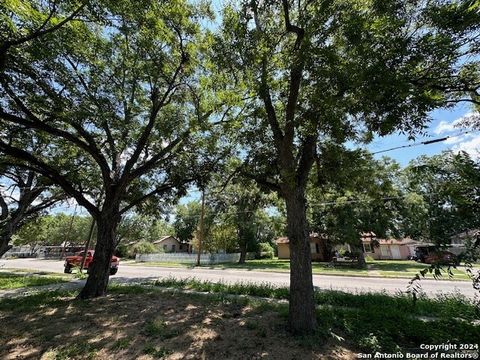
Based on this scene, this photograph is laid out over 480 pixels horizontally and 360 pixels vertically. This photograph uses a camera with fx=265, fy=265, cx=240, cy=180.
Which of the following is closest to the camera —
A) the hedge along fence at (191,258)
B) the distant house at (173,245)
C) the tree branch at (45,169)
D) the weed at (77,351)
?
the weed at (77,351)

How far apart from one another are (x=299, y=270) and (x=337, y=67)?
13.2 ft

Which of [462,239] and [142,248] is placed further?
[142,248]

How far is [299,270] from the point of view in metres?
5.51

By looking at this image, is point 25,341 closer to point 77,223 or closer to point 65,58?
point 65,58

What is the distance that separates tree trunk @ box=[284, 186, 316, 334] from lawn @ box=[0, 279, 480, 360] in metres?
0.28

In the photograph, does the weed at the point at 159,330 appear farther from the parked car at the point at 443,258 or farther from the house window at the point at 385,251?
the house window at the point at 385,251

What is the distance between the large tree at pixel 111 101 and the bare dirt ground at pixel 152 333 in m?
2.29

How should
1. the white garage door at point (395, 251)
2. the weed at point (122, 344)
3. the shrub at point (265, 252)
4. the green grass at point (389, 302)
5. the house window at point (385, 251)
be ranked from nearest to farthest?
the weed at point (122, 344)
the green grass at point (389, 302)
the white garage door at point (395, 251)
the house window at point (385, 251)
the shrub at point (265, 252)

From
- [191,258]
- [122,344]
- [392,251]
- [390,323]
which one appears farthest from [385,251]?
[122,344]

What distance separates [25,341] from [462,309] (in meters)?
9.34

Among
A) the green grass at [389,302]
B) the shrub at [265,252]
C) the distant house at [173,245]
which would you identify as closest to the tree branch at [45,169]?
the green grass at [389,302]

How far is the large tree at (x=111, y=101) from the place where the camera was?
21.3 ft

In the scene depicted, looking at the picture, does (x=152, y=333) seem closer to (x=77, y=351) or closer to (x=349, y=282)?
(x=77, y=351)

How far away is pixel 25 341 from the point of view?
4965mm
